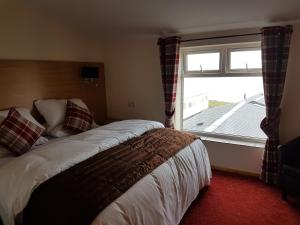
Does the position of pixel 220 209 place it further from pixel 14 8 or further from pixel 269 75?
pixel 14 8

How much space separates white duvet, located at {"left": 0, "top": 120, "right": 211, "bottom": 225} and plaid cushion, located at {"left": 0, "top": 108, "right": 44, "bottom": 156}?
1.53 feet

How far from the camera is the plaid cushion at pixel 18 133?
2209 millimetres

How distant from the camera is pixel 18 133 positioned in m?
2.28

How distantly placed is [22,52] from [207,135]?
9.05 ft

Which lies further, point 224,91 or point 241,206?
point 224,91

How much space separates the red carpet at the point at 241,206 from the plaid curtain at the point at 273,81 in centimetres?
28

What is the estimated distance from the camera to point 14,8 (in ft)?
8.77

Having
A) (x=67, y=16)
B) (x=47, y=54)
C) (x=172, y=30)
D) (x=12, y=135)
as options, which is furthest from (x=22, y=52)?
(x=172, y=30)

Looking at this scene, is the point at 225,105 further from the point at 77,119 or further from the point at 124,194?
the point at 124,194

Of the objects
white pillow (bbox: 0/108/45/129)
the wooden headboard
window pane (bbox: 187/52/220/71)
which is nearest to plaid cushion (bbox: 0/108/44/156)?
white pillow (bbox: 0/108/45/129)

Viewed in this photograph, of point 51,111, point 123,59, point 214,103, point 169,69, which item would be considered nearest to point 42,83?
point 51,111

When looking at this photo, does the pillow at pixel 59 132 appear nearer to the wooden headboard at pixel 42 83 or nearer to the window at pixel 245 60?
the wooden headboard at pixel 42 83

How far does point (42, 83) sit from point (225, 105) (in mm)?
2584

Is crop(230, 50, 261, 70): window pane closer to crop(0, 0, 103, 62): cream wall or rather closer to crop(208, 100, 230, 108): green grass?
crop(208, 100, 230, 108): green grass
